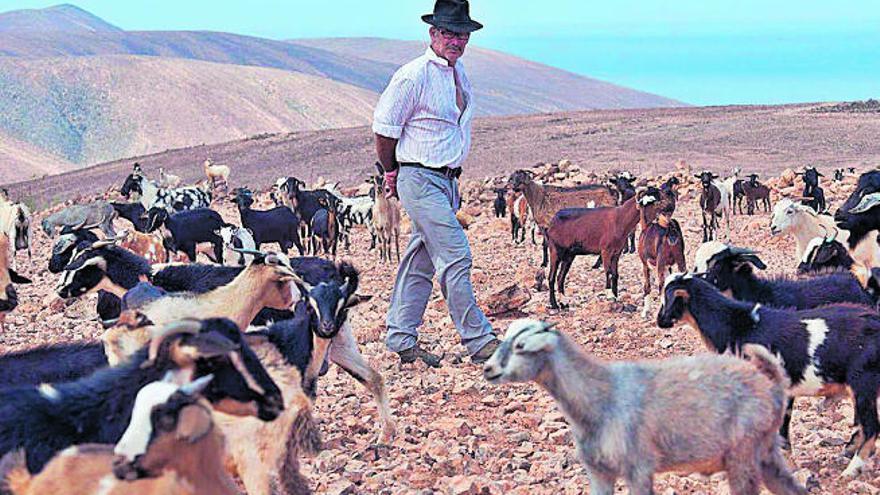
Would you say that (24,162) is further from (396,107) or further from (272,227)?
(396,107)

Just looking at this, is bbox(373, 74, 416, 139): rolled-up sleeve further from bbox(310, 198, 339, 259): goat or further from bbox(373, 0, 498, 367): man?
bbox(310, 198, 339, 259): goat

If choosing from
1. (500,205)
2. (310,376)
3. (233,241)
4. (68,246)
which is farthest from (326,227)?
(310,376)

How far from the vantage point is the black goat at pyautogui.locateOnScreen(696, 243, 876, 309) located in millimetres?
7902

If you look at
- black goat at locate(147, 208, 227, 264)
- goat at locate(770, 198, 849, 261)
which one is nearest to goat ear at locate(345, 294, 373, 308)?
goat at locate(770, 198, 849, 261)

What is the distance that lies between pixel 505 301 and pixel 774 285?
4.11 metres

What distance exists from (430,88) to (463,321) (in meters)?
1.74

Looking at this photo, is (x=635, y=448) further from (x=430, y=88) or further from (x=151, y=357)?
(x=430, y=88)

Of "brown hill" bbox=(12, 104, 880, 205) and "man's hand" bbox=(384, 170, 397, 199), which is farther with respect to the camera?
"brown hill" bbox=(12, 104, 880, 205)

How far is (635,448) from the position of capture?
5.28m

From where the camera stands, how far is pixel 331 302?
6914mm

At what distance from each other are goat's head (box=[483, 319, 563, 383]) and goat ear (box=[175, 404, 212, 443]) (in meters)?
1.99

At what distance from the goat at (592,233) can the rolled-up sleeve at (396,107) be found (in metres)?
5.48

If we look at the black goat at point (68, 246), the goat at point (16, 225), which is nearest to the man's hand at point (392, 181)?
the black goat at point (68, 246)

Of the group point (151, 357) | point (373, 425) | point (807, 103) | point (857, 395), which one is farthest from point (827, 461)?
point (807, 103)
